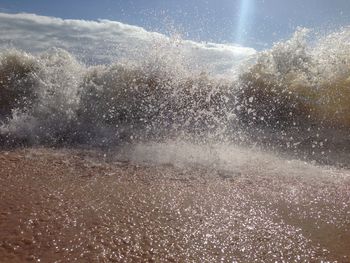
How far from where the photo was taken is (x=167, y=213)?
290 cm

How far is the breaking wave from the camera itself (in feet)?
17.5

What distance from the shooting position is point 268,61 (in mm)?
7117

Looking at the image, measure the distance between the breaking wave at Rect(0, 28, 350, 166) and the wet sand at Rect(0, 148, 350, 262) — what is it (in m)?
1.23

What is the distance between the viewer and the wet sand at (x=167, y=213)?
236 centimetres

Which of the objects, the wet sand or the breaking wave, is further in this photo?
the breaking wave

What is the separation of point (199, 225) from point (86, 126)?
11.0 ft

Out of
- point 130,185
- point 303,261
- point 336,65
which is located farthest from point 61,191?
point 336,65

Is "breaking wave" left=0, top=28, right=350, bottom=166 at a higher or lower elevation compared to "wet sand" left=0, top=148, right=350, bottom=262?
higher

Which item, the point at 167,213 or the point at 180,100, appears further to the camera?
the point at 180,100

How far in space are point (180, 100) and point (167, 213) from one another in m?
3.35

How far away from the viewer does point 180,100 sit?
20.0 feet

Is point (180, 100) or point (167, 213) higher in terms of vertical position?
point (180, 100)

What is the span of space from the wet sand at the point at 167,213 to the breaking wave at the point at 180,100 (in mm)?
1235

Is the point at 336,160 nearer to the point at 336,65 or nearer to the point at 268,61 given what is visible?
the point at 336,65
